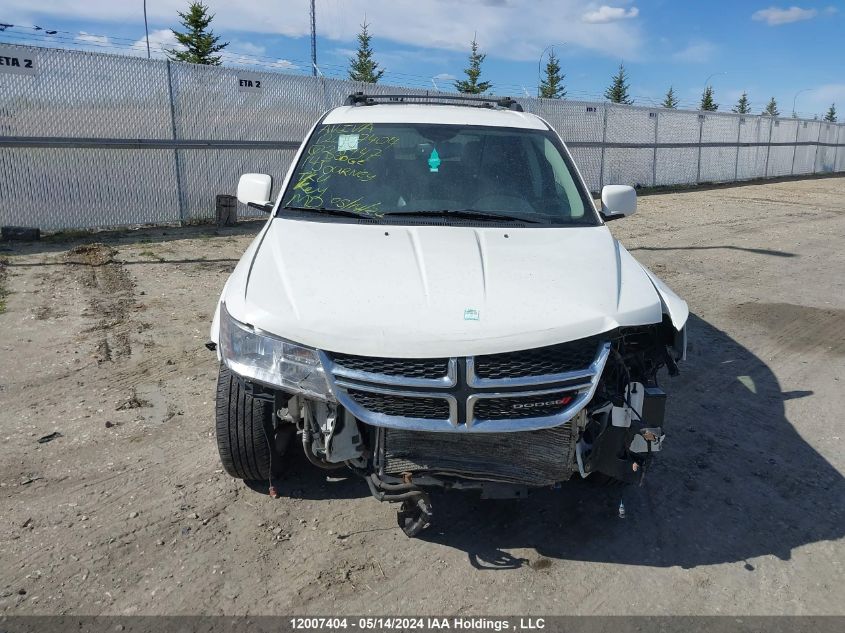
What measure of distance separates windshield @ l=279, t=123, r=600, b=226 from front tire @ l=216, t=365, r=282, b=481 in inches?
46.8

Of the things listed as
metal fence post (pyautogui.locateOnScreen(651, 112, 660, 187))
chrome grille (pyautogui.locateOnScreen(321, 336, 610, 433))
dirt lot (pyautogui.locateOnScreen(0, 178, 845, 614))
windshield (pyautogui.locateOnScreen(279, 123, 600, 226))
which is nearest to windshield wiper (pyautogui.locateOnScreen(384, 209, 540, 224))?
windshield (pyautogui.locateOnScreen(279, 123, 600, 226))

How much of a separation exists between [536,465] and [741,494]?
1567mm

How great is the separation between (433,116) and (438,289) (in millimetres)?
2057

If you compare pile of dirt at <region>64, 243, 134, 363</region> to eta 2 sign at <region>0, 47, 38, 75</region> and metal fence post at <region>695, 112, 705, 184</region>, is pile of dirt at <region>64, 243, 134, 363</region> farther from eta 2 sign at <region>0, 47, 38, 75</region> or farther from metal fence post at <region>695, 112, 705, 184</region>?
metal fence post at <region>695, 112, 705, 184</region>

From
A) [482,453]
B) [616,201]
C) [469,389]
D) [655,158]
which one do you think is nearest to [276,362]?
[469,389]

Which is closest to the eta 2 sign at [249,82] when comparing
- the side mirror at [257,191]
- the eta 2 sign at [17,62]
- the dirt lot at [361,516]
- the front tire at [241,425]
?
the eta 2 sign at [17,62]

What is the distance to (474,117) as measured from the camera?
474 cm

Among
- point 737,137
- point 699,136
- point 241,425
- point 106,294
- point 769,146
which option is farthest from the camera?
point 769,146

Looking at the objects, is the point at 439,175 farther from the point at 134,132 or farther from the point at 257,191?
the point at 134,132

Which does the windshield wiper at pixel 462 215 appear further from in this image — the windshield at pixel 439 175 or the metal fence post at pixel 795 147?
the metal fence post at pixel 795 147

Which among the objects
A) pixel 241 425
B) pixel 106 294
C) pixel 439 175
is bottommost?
pixel 106 294

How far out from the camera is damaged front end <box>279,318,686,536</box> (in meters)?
2.79

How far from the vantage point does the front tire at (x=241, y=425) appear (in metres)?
3.37

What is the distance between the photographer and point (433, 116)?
4676 mm
